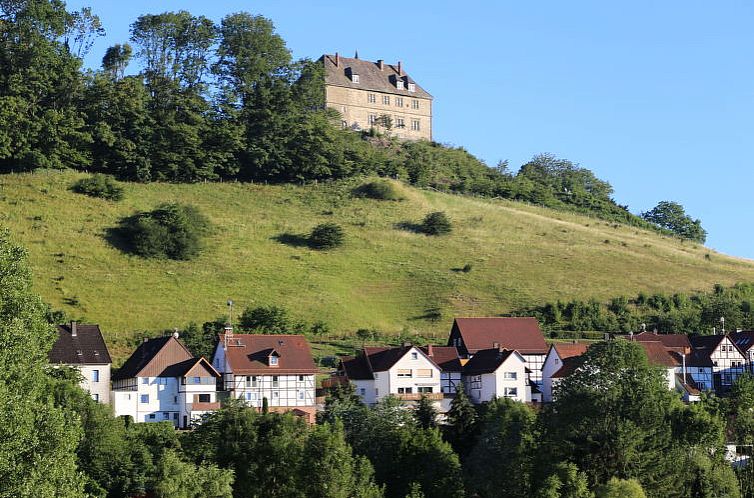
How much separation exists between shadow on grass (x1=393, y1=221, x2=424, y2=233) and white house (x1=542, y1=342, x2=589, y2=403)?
45192mm

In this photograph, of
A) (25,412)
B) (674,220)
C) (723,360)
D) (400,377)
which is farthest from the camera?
(674,220)

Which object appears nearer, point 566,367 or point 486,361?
point 566,367

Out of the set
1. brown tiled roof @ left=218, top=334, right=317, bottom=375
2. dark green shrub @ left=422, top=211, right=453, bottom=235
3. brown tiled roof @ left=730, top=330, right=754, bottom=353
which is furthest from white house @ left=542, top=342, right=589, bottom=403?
dark green shrub @ left=422, top=211, right=453, bottom=235

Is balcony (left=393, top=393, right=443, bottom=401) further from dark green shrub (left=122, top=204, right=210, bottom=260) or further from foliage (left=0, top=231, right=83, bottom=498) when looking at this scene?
dark green shrub (left=122, top=204, right=210, bottom=260)

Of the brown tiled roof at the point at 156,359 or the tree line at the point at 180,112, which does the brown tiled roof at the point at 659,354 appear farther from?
the tree line at the point at 180,112

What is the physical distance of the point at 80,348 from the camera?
70.5 metres

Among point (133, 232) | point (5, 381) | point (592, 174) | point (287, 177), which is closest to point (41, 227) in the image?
point (133, 232)

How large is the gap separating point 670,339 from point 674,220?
97.5 m

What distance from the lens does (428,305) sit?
101 meters

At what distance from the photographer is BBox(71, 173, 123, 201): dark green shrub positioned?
114750 mm

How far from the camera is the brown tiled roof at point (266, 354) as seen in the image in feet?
229

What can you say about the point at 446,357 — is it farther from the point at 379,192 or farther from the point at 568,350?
the point at 379,192

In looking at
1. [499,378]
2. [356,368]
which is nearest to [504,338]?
[499,378]

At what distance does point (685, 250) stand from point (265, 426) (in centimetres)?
8774
